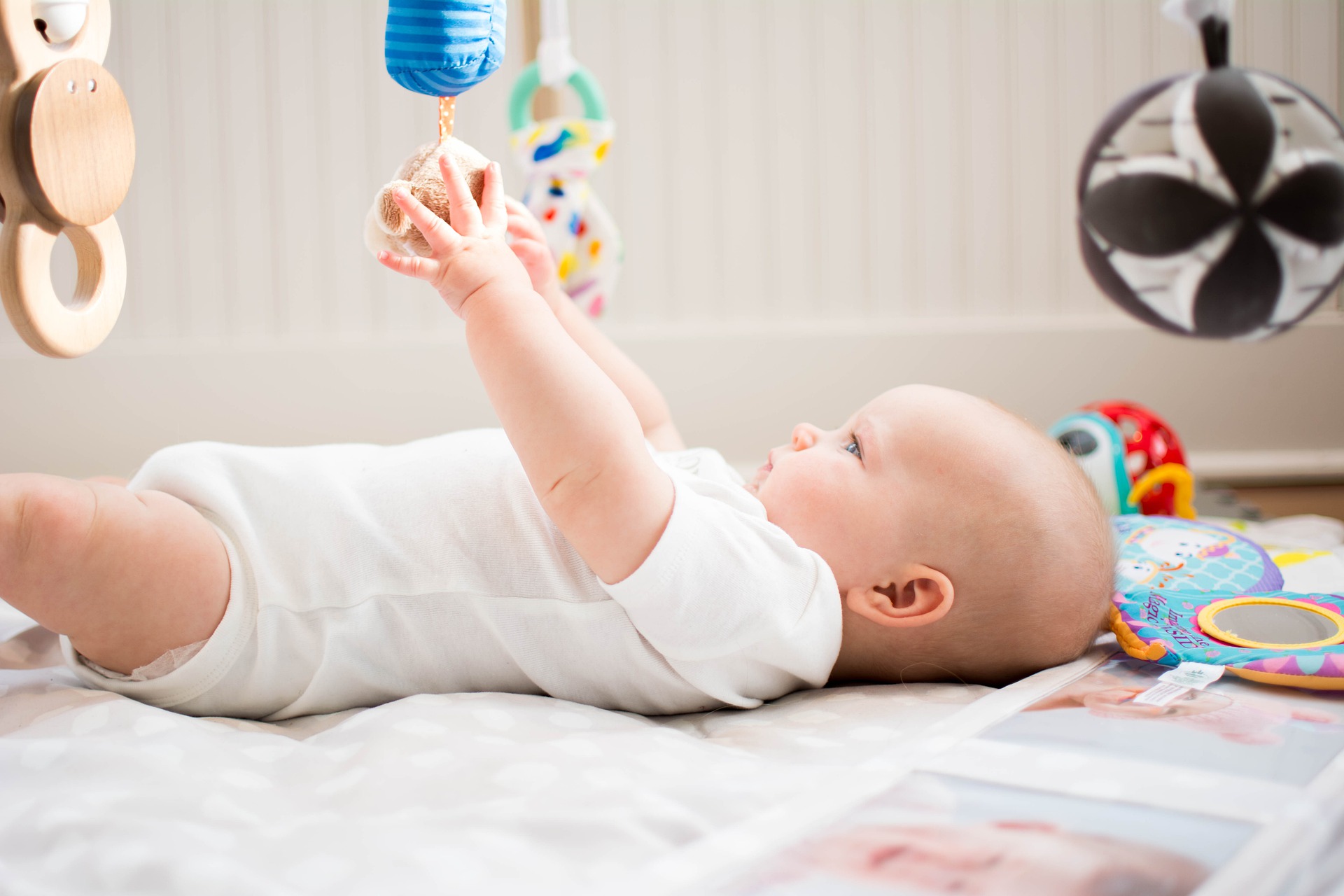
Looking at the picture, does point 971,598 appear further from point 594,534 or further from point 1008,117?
point 1008,117

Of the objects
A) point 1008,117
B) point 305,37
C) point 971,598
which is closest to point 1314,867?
point 971,598

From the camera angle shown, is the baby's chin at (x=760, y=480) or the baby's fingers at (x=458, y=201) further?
the baby's chin at (x=760, y=480)

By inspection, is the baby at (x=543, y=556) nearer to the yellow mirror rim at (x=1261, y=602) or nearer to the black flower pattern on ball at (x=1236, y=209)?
the yellow mirror rim at (x=1261, y=602)

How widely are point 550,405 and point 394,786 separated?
0.24m

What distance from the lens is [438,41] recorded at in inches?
23.9

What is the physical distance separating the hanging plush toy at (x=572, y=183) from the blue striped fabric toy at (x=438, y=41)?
1.81ft

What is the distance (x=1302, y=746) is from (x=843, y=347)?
1.26 meters

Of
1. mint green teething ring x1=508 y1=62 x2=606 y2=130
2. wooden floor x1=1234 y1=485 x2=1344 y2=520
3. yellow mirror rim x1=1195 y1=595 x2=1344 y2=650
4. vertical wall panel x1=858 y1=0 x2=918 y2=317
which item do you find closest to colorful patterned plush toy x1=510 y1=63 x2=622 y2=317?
mint green teething ring x1=508 y1=62 x2=606 y2=130

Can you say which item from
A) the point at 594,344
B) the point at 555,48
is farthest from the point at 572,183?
the point at 594,344

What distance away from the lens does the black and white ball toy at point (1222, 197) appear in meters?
0.96

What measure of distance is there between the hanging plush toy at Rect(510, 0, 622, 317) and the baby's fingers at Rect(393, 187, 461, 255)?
0.59 metres

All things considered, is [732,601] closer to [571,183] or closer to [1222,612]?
[1222,612]

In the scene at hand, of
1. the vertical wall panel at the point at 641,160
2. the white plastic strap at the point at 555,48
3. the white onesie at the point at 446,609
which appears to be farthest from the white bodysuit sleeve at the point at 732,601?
the vertical wall panel at the point at 641,160

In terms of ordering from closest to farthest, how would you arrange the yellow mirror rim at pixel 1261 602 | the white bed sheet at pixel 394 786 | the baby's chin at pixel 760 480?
the white bed sheet at pixel 394 786 → the yellow mirror rim at pixel 1261 602 → the baby's chin at pixel 760 480
